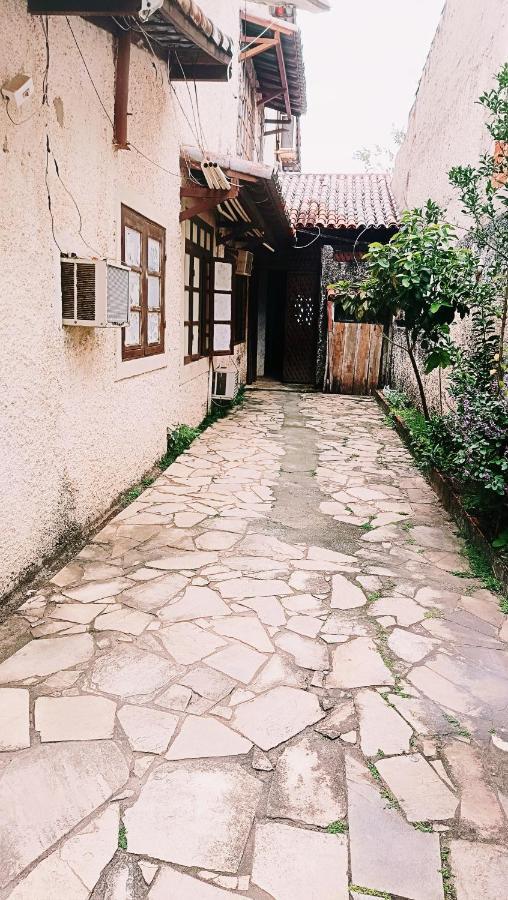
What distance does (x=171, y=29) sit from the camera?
205 inches

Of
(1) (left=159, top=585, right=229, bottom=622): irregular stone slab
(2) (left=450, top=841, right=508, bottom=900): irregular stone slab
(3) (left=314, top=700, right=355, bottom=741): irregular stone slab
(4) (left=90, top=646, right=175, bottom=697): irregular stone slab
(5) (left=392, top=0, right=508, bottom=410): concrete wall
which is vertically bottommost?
(2) (left=450, top=841, right=508, bottom=900): irregular stone slab

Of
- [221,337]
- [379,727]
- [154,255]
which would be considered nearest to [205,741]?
[379,727]

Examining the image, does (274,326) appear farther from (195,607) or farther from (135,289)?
(195,607)

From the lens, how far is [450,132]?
8.85 metres

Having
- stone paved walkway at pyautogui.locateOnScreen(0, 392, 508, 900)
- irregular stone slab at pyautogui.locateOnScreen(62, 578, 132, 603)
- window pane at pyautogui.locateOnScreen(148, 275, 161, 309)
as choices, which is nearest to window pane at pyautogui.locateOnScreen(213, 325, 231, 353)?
window pane at pyautogui.locateOnScreen(148, 275, 161, 309)

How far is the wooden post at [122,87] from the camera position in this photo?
502cm

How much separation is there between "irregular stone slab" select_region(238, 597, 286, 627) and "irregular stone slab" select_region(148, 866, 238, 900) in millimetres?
1797

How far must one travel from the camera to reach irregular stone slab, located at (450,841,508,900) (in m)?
2.05

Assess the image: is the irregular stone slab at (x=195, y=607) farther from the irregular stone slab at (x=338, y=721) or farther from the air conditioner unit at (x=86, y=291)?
the air conditioner unit at (x=86, y=291)

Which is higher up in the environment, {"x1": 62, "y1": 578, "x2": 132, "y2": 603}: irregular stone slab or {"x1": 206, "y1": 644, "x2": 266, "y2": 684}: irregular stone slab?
{"x1": 62, "y1": 578, "x2": 132, "y2": 603}: irregular stone slab

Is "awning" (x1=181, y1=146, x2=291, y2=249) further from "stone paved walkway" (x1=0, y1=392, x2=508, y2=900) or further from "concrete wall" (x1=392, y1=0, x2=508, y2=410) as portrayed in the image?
"stone paved walkway" (x1=0, y1=392, x2=508, y2=900)

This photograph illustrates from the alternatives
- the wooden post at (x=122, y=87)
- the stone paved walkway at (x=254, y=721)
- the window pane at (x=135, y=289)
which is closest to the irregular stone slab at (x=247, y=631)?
the stone paved walkway at (x=254, y=721)

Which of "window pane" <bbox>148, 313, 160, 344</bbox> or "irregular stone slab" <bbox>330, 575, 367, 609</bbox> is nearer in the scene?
"irregular stone slab" <bbox>330, 575, 367, 609</bbox>

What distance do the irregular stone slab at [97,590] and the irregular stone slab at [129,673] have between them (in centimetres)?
69
